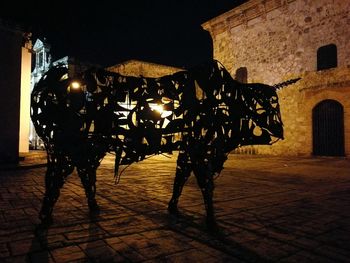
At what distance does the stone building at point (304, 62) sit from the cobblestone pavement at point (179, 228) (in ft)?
34.7

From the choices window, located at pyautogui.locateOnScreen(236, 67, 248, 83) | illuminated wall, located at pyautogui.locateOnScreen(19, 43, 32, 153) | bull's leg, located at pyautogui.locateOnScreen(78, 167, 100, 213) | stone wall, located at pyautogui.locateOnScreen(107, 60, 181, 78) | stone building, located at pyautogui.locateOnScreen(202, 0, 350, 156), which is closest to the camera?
bull's leg, located at pyautogui.locateOnScreen(78, 167, 100, 213)

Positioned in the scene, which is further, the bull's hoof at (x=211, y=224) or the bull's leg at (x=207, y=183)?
the bull's leg at (x=207, y=183)

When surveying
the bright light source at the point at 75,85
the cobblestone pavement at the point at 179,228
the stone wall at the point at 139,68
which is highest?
the stone wall at the point at 139,68

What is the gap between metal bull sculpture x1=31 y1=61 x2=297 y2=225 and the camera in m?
3.86

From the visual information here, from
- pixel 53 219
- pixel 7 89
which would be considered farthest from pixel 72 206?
pixel 7 89

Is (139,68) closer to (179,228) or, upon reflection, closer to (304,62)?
(304,62)

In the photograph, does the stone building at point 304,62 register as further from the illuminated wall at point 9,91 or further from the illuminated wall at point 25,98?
the illuminated wall at point 9,91

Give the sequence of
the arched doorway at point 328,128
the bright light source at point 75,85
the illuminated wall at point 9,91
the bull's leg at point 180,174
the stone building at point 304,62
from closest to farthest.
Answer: the bright light source at point 75,85, the bull's leg at point 180,174, the illuminated wall at point 9,91, the stone building at point 304,62, the arched doorway at point 328,128

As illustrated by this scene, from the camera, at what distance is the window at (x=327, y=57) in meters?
15.8

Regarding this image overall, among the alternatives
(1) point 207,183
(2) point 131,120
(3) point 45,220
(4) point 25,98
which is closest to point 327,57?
(1) point 207,183

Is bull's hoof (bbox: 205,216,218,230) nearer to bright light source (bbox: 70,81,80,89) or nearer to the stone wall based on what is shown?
bright light source (bbox: 70,81,80,89)

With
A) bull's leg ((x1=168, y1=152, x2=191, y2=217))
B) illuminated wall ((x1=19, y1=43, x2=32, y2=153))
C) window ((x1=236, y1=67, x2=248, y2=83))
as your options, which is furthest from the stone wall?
bull's leg ((x1=168, y1=152, x2=191, y2=217))

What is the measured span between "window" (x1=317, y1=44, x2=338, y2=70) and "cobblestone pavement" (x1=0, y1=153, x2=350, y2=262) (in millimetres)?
11483

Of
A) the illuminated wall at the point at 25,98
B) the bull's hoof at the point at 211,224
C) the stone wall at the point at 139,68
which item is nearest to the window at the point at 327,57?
the illuminated wall at the point at 25,98
